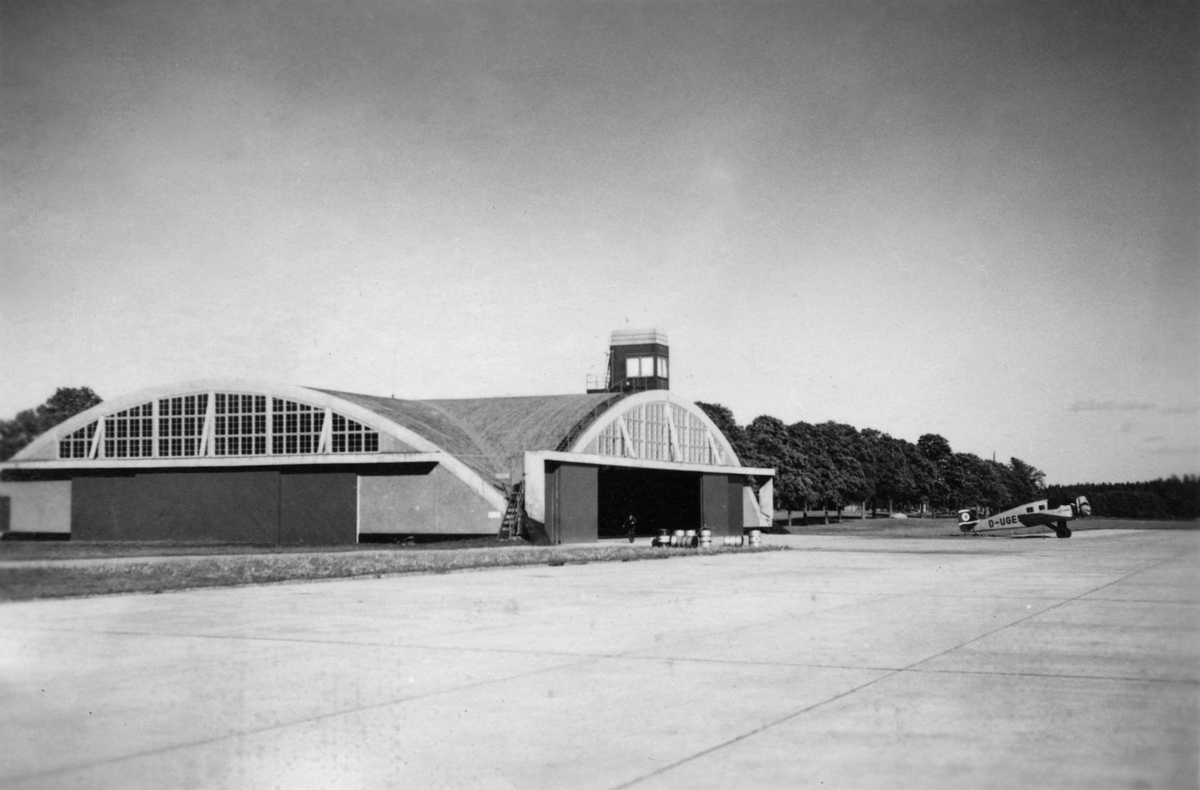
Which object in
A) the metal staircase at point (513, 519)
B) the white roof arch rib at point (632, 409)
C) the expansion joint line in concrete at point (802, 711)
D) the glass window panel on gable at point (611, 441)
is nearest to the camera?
the expansion joint line in concrete at point (802, 711)

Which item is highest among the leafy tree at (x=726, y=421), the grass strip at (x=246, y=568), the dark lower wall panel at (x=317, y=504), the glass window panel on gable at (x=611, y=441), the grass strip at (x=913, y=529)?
the leafy tree at (x=726, y=421)

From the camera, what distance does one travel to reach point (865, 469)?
122 m

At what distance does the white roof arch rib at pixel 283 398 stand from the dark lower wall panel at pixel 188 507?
1191 millimetres

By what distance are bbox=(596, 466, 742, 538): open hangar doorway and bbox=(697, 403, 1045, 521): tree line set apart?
21.9m

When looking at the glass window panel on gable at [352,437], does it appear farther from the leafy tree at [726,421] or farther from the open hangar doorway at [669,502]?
the leafy tree at [726,421]

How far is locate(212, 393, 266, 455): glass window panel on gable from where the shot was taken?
177ft

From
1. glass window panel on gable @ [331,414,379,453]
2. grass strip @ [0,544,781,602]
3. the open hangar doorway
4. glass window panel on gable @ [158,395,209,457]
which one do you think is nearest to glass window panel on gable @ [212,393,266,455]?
glass window panel on gable @ [158,395,209,457]

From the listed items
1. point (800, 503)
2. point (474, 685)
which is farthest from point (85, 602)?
point (800, 503)

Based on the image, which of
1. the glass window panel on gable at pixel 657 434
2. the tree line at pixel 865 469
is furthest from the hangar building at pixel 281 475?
the tree line at pixel 865 469

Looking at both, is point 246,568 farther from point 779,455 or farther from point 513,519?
point 779,455

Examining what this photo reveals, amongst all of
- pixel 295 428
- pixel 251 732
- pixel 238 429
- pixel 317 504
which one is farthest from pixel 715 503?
pixel 251 732

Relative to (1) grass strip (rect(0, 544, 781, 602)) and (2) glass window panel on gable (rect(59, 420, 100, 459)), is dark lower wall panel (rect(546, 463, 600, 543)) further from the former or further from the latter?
(2) glass window panel on gable (rect(59, 420, 100, 459))

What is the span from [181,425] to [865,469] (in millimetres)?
84138

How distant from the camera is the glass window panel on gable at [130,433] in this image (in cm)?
5544
